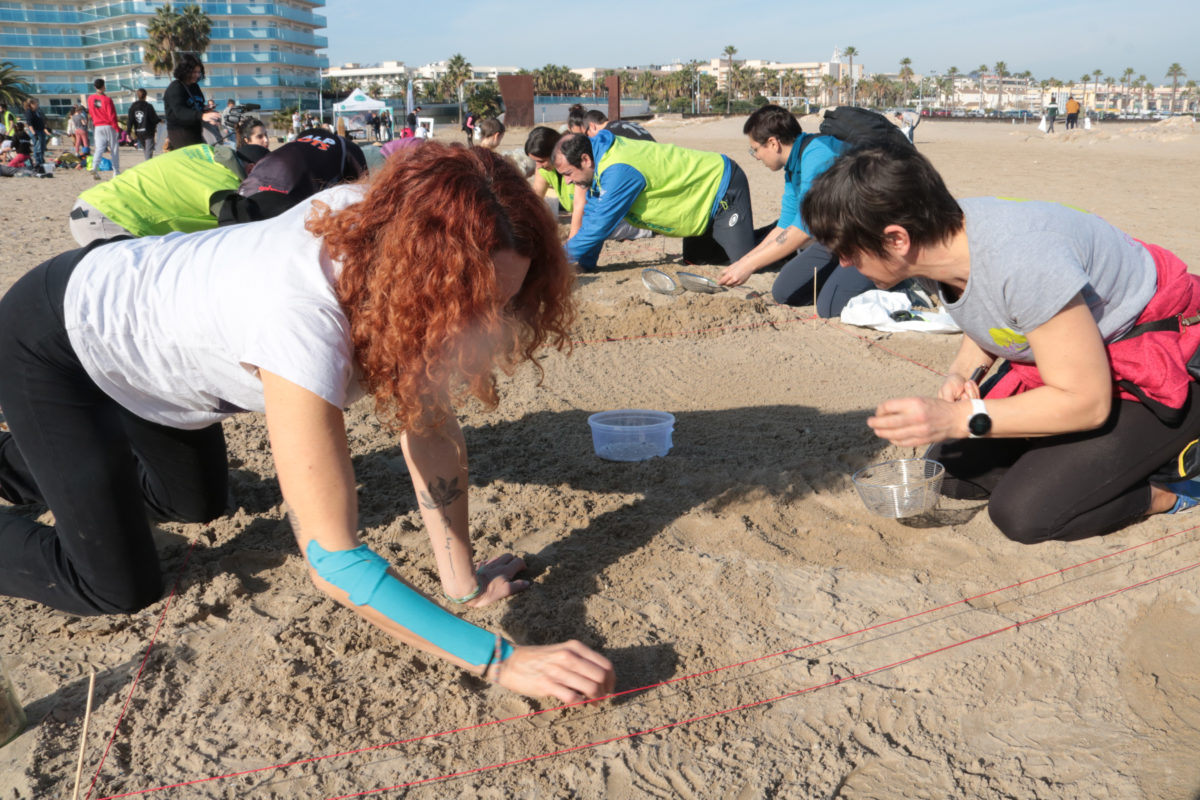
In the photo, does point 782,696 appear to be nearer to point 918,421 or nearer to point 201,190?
point 918,421

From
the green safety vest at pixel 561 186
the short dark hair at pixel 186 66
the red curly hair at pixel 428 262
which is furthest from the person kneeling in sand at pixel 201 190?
the short dark hair at pixel 186 66

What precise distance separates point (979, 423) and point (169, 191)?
3217 mm

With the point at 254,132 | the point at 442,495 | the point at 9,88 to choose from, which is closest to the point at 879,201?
the point at 442,495

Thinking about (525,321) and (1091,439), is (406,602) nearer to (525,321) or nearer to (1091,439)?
(525,321)

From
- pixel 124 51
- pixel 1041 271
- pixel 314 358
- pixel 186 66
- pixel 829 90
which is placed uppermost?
pixel 829 90

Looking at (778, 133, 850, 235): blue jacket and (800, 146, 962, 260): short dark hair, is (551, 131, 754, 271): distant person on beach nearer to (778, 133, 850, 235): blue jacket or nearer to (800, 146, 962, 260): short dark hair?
(778, 133, 850, 235): blue jacket

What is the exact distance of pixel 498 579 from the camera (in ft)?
7.67

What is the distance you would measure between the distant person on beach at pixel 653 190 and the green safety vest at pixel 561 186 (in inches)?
29.3

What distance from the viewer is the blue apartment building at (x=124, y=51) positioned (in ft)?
179

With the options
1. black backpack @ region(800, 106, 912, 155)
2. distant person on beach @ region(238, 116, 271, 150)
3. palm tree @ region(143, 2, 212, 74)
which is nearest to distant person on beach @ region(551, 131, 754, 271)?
black backpack @ region(800, 106, 912, 155)

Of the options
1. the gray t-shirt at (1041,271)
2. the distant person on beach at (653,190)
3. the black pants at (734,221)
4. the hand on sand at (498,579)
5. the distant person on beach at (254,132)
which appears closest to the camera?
the gray t-shirt at (1041,271)

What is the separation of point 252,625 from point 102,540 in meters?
0.43

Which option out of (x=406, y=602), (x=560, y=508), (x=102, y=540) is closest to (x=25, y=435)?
(x=102, y=540)

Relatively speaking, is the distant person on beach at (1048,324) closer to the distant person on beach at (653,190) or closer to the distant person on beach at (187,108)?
the distant person on beach at (653,190)
